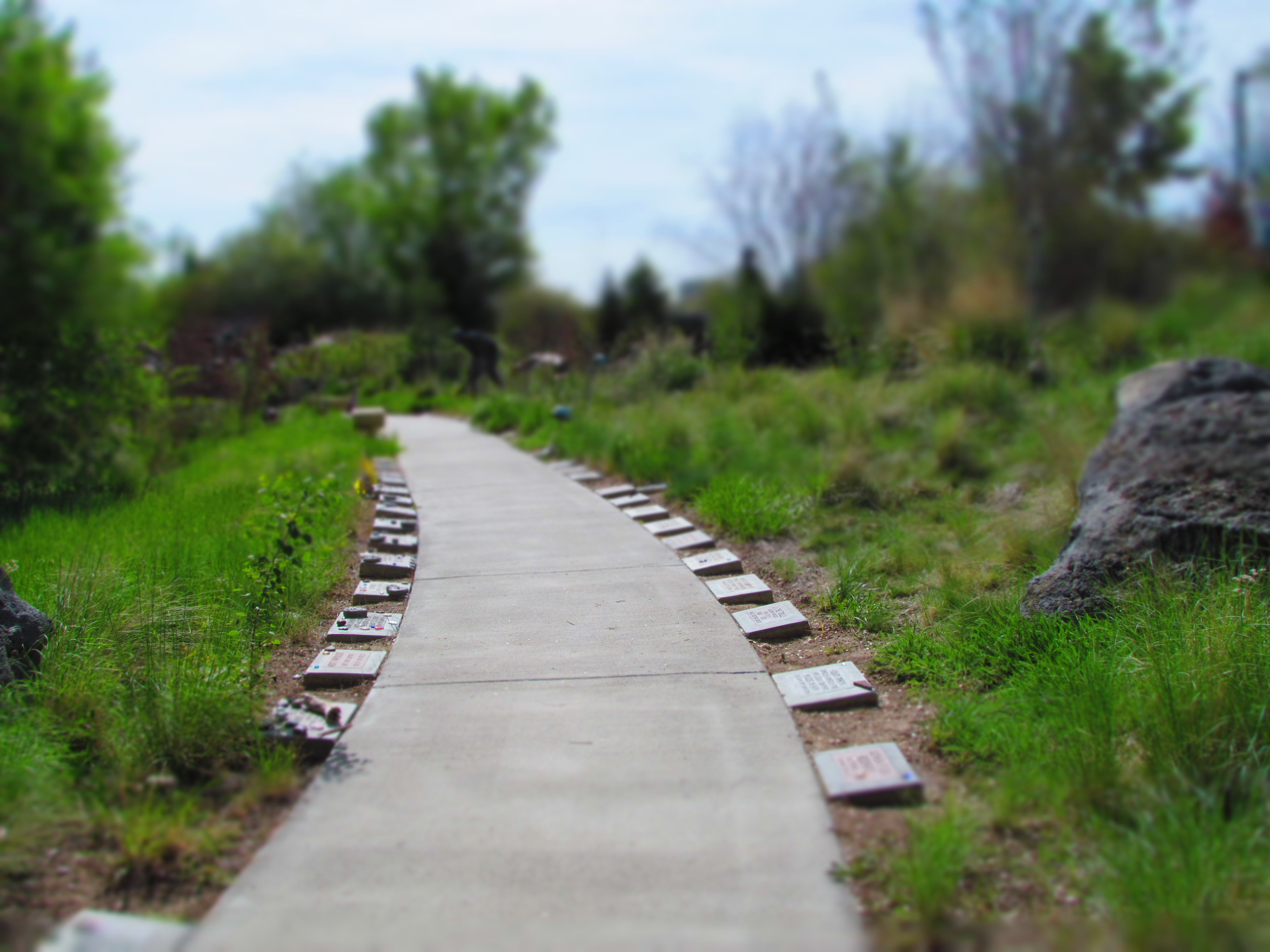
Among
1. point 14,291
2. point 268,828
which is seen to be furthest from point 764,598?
point 14,291

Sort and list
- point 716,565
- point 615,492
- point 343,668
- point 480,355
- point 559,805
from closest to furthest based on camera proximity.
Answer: point 559,805
point 343,668
point 716,565
point 615,492
point 480,355

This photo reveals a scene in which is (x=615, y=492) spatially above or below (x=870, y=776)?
above

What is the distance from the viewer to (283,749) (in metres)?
3.14

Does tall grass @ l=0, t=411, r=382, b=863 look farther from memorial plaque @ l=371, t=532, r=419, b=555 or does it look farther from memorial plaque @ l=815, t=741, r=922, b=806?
memorial plaque @ l=815, t=741, r=922, b=806

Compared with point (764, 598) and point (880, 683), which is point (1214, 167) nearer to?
point (764, 598)

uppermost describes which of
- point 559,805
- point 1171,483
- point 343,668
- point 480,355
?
point 480,355

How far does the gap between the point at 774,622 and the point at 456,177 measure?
35676 millimetres

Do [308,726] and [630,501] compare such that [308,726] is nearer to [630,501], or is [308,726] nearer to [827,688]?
[827,688]

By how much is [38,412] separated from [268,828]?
8013 mm

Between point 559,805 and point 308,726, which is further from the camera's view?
point 308,726

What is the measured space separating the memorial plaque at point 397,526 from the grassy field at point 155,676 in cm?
22

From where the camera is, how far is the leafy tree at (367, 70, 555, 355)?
34.2 metres

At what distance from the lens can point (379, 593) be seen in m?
5.05

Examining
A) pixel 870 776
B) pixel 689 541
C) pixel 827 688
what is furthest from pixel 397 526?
pixel 870 776
